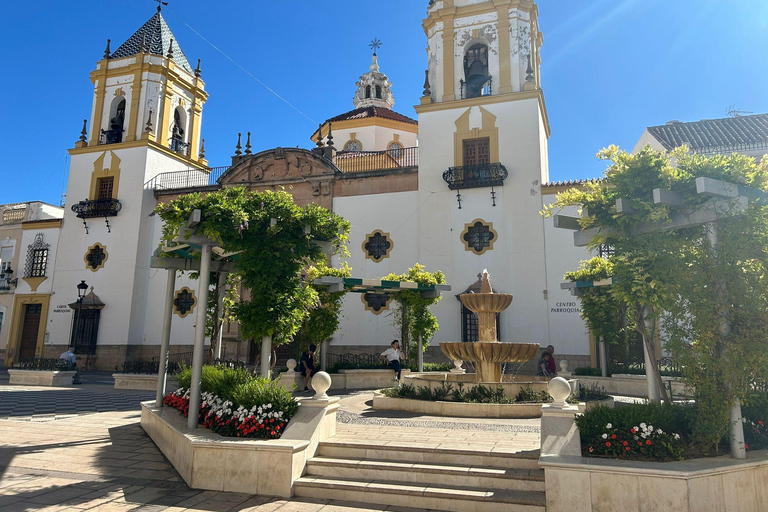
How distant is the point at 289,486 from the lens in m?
6.17

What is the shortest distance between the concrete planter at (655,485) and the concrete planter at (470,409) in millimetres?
4320

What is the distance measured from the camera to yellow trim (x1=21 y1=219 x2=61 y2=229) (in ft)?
89.1

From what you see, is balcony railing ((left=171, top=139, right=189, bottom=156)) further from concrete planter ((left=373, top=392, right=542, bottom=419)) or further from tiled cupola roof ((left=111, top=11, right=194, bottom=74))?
concrete planter ((left=373, top=392, right=542, bottom=419))

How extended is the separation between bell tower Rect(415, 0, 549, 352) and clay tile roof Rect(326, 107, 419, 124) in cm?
845

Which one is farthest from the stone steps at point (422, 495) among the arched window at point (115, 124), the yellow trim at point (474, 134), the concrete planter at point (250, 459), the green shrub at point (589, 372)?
the arched window at point (115, 124)

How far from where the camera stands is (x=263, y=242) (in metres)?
8.40

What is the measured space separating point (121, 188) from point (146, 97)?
4.82 m

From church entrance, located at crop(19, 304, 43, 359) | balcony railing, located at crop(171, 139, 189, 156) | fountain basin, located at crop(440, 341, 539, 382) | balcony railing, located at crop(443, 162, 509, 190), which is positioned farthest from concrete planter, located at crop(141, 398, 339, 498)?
church entrance, located at crop(19, 304, 43, 359)

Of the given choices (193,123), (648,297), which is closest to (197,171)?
(193,123)

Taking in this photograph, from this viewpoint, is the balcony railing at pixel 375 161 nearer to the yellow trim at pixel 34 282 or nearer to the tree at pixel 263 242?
the tree at pixel 263 242

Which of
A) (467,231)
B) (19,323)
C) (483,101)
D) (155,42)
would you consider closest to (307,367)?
(467,231)

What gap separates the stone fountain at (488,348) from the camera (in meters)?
11.7

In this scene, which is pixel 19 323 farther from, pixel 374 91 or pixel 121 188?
pixel 374 91

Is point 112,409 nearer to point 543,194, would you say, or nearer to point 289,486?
point 289,486
